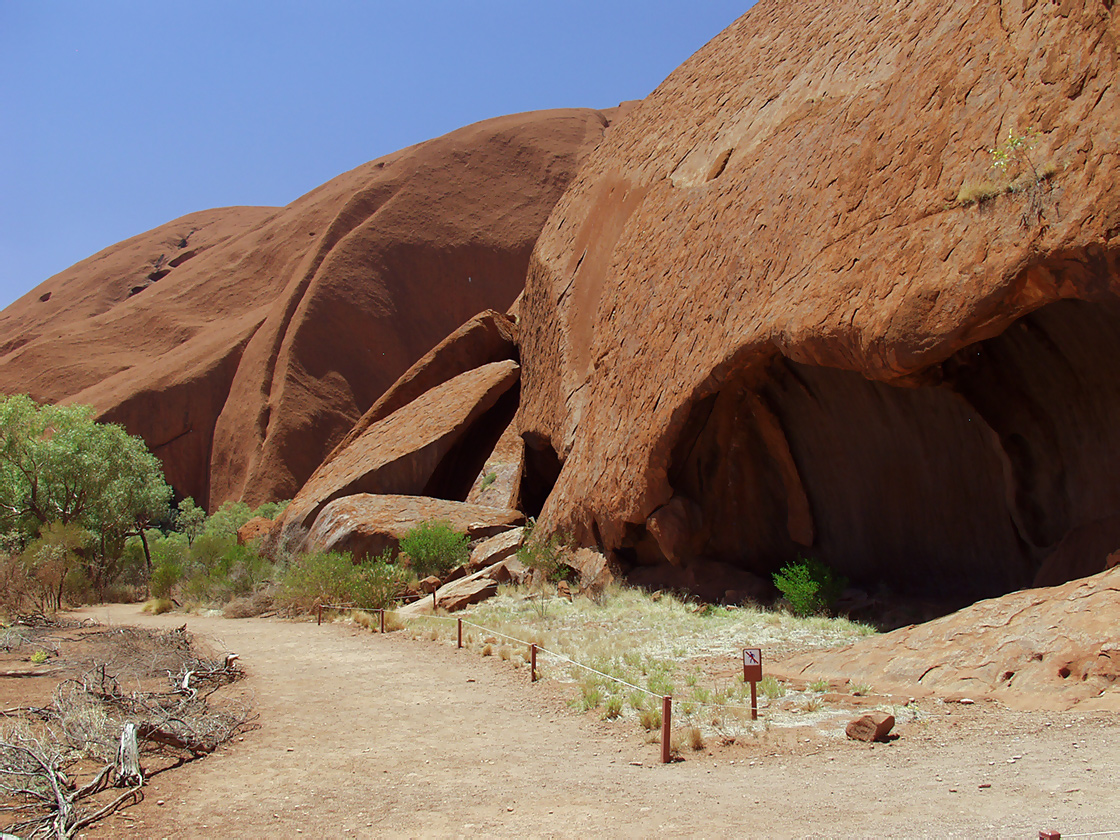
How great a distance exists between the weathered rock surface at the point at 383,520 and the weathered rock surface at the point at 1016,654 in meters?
12.1

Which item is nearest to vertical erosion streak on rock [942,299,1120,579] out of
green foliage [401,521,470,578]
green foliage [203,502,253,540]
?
green foliage [401,521,470,578]

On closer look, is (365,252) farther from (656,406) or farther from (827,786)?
(827,786)

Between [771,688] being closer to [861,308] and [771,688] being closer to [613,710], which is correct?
[613,710]

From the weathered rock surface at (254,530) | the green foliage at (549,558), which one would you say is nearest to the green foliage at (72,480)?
the weathered rock surface at (254,530)

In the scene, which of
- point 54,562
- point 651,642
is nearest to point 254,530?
point 54,562

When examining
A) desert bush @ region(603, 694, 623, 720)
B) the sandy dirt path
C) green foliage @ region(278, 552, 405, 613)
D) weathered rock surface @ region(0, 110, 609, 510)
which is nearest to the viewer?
the sandy dirt path

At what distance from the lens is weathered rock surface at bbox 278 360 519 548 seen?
22859 millimetres

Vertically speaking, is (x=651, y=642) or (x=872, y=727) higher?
(x=872, y=727)

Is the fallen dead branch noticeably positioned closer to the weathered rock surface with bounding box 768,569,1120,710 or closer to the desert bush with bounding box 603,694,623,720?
the desert bush with bounding box 603,694,623,720

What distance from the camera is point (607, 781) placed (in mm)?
5707

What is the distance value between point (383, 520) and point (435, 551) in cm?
214

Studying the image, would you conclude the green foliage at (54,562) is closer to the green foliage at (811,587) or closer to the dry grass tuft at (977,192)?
the green foliage at (811,587)

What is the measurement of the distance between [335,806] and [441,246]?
152ft

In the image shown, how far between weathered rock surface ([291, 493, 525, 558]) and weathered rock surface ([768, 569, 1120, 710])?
1215 cm
